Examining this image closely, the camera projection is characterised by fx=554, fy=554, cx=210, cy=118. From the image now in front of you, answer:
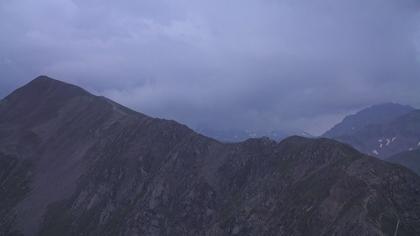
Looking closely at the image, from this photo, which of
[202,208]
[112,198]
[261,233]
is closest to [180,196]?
[202,208]

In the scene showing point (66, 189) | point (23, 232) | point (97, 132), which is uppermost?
point (97, 132)

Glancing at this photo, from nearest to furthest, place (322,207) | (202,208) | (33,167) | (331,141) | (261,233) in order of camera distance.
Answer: (322,207) < (261,233) < (331,141) < (202,208) < (33,167)

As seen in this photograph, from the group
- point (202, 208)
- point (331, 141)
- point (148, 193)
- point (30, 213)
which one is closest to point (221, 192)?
point (202, 208)

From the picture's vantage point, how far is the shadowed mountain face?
101 meters

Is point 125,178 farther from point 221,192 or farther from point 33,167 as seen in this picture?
point 33,167

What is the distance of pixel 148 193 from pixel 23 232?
38799mm

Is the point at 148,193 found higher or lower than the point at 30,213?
higher

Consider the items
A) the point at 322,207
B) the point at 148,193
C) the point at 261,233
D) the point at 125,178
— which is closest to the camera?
the point at 322,207

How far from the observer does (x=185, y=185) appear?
142125 mm

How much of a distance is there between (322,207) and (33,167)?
11329 centimetres

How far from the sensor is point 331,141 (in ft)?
405

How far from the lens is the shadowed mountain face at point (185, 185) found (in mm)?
100875

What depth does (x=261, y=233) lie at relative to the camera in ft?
367

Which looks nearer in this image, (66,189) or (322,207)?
(322,207)
